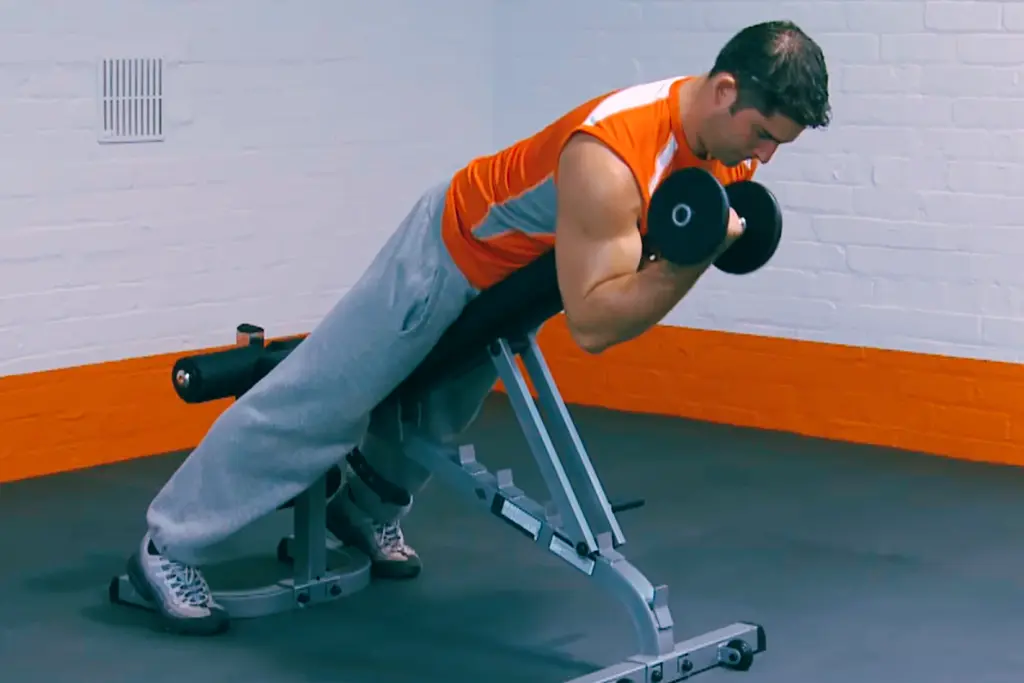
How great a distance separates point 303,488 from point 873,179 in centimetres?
235

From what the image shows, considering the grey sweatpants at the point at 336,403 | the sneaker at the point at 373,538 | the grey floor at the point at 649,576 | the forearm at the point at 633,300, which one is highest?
the forearm at the point at 633,300

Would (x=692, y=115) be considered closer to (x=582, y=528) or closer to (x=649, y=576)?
(x=582, y=528)

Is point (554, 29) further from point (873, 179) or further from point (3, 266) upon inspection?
point (3, 266)

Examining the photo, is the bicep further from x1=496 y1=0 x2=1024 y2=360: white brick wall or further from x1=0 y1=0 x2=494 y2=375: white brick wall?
x1=496 y1=0 x2=1024 y2=360: white brick wall

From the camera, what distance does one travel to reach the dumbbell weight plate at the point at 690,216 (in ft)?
8.45

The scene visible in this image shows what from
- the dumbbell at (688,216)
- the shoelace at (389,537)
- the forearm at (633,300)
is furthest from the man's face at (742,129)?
the shoelace at (389,537)

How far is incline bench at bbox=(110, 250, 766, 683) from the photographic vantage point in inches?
118

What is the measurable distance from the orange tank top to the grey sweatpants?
57 millimetres

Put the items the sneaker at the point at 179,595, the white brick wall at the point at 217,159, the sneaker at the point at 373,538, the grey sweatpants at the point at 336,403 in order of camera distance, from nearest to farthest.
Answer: the grey sweatpants at the point at 336,403
the sneaker at the point at 179,595
the sneaker at the point at 373,538
the white brick wall at the point at 217,159

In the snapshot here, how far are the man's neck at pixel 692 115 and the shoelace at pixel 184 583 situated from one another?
1.36 metres

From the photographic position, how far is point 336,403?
320 cm

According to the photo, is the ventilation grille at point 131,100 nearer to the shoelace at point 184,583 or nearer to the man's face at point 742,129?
the shoelace at point 184,583

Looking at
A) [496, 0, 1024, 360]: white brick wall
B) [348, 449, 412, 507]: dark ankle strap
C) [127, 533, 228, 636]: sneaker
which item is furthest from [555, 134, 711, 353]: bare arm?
[496, 0, 1024, 360]: white brick wall

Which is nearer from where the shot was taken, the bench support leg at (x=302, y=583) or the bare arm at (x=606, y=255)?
the bare arm at (x=606, y=255)
